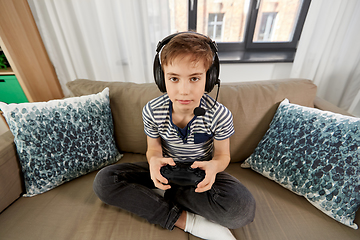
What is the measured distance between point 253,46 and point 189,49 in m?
Result: 1.30

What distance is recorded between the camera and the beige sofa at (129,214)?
26.2 inches

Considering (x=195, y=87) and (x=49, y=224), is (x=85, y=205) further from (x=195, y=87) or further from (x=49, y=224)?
(x=195, y=87)

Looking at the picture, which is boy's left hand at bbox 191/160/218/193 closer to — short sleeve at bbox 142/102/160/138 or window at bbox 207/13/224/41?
short sleeve at bbox 142/102/160/138

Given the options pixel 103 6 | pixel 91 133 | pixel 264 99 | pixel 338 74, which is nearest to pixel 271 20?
pixel 338 74

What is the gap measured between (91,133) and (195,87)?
62 centimetres

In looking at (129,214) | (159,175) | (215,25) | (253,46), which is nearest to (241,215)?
(159,175)

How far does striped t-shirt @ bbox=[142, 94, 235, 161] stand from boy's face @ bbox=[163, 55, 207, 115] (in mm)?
166

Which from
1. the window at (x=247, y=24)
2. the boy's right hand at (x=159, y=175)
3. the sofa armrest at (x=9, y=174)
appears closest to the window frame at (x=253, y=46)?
the window at (x=247, y=24)

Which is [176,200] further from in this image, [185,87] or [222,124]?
[185,87]

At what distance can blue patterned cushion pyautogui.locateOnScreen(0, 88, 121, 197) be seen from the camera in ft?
2.48

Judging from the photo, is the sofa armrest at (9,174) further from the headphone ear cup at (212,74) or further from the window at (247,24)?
the window at (247,24)

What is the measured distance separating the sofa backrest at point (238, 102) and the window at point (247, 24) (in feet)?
1.70

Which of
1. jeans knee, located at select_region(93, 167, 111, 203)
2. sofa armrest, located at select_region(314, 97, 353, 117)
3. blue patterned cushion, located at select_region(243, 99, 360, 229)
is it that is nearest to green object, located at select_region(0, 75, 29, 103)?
jeans knee, located at select_region(93, 167, 111, 203)

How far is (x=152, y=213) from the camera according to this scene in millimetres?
693
